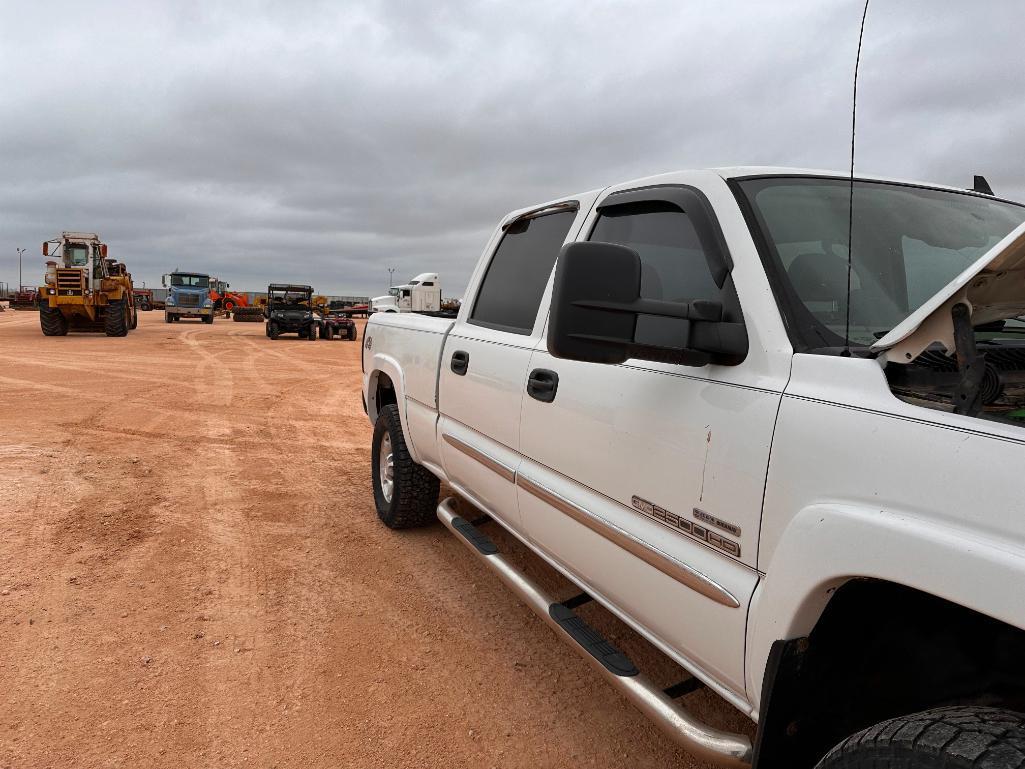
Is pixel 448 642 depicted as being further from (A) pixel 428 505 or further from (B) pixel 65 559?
(B) pixel 65 559

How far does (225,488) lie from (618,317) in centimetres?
479

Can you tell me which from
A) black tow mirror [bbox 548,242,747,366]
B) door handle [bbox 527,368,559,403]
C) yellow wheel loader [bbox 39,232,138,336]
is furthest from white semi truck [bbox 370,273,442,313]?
yellow wheel loader [bbox 39,232,138,336]

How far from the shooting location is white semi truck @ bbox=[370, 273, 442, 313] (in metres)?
6.07

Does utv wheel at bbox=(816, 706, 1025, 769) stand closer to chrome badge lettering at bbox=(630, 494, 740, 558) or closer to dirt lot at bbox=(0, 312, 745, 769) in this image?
chrome badge lettering at bbox=(630, 494, 740, 558)

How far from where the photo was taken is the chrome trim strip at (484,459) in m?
3.01

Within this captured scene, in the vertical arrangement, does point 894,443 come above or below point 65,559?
above

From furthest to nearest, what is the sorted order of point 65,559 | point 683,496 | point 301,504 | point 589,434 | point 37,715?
point 301,504 < point 65,559 < point 37,715 < point 589,434 < point 683,496

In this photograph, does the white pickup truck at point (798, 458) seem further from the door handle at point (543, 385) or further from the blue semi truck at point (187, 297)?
the blue semi truck at point (187, 297)

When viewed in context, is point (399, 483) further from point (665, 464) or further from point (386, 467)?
point (665, 464)

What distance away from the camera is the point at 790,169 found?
96.2 inches

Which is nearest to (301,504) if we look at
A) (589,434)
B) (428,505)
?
(428,505)

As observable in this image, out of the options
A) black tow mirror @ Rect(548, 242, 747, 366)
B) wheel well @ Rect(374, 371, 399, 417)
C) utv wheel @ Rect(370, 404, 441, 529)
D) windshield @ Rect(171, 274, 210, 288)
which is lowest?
utv wheel @ Rect(370, 404, 441, 529)

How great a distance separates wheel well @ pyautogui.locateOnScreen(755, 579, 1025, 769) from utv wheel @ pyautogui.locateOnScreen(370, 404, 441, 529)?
306 cm

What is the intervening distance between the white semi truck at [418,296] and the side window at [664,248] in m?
3.40
